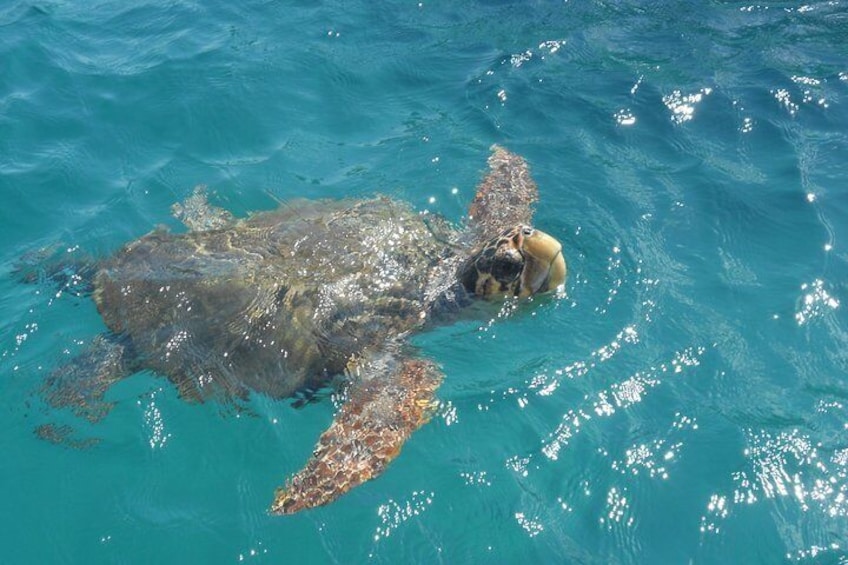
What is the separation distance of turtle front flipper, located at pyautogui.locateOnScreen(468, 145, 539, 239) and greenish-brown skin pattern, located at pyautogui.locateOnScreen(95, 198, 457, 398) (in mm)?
685

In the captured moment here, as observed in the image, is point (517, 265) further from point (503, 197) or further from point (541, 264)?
point (503, 197)

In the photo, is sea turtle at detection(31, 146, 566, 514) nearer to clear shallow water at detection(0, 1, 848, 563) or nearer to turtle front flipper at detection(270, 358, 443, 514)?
turtle front flipper at detection(270, 358, 443, 514)

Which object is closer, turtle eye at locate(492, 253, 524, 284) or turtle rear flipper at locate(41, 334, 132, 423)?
A: turtle rear flipper at locate(41, 334, 132, 423)

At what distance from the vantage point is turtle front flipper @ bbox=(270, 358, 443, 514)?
5.26 meters

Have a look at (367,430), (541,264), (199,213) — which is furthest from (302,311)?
(199,213)

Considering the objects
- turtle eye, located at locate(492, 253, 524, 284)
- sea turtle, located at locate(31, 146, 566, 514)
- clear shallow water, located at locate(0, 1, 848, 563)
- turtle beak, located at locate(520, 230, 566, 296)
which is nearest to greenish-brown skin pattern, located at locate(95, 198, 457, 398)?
sea turtle, located at locate(31, 146, 566, 514)

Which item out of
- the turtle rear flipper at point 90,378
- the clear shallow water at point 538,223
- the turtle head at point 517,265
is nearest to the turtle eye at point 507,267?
the turtle head at point 517,265

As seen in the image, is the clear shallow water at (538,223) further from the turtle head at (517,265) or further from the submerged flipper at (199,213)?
the turtle head at (517,265)

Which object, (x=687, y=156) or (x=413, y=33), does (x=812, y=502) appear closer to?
(x=687, y=156)

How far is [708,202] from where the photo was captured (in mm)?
7918

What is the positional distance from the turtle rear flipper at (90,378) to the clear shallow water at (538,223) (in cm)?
13

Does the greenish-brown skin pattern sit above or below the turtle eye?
below

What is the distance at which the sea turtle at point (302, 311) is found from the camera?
19.7 ft

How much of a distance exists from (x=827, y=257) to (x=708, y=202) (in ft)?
4.32
